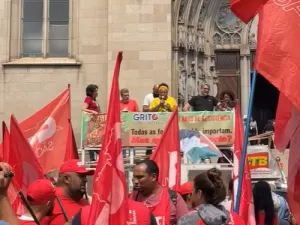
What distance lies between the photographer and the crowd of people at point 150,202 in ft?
12.5

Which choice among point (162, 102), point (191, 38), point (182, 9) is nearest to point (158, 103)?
point (162, 102)

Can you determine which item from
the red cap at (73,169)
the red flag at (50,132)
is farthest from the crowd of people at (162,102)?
the red cap at (73,169)

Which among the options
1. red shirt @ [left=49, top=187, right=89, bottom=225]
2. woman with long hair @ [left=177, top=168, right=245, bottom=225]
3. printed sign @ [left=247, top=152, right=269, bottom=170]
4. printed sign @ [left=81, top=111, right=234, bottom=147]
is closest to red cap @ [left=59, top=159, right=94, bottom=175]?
red shirt @ [left=49, top=187, right=89, bottom=225]

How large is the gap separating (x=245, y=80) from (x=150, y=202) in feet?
38.9

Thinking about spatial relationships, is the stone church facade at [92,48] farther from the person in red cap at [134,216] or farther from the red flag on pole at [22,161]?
the person in red cap at [134,216]

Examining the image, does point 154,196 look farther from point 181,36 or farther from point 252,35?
point 252,35

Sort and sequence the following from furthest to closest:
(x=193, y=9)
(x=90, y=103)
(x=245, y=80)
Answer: (x=245, y=80) → (x=193, y=9) → (x=90, y=103)

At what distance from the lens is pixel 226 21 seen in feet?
54.5

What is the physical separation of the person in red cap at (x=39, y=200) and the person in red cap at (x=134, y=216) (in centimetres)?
28

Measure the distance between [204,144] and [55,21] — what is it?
6637 mm

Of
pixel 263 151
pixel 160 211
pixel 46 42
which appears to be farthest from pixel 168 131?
pixel 46 42

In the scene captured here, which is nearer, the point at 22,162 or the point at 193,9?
the point at 22,162

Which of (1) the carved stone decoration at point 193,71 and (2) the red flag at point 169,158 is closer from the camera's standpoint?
(2) the red flag at point 169,158

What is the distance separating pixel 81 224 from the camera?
4.13 m
